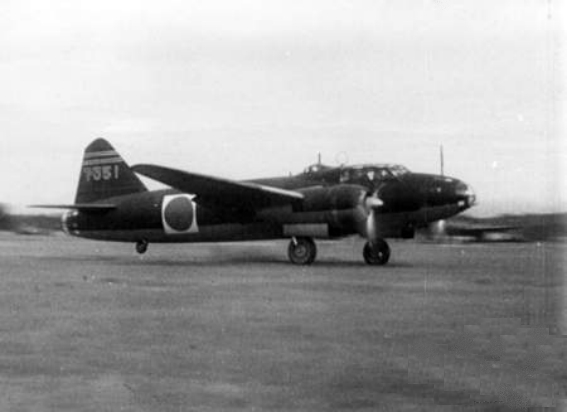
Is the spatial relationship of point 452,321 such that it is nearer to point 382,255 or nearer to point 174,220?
point 382,255

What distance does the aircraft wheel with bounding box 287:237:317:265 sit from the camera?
16.1 m

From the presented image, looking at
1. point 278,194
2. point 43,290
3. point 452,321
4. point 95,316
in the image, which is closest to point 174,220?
point 278,194

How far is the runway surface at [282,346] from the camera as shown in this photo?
4.65m

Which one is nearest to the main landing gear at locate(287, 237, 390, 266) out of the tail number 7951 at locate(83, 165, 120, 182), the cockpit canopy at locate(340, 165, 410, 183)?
the cockpit canopy at locate(340, 165, 410, 183)

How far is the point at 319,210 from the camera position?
52.2 ft

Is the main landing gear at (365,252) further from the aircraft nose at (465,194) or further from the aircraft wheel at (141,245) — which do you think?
the aircraft wheel at (141,245)

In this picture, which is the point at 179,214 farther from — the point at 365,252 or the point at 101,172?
the point at 365,252

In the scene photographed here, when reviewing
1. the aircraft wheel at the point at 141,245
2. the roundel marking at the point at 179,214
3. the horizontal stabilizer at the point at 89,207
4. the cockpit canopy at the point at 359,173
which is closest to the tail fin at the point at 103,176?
the horizontal stabilizer at the point at 89,207

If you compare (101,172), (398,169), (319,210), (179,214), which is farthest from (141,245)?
(398,169)

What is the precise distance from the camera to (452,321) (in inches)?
294

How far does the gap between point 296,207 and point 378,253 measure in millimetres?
1992

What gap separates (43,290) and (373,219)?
731cm

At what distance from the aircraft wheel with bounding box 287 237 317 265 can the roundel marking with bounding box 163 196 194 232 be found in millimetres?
3142

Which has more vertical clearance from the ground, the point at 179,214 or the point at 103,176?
the point at 103,176
